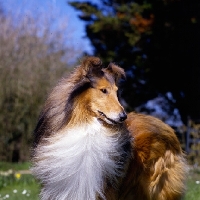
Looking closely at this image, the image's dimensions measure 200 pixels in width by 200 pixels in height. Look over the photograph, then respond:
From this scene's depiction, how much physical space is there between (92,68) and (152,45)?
15.2 m

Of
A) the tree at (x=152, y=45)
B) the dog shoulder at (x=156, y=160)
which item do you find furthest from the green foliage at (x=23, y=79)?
the dog shoulder at (x=156, y=160)

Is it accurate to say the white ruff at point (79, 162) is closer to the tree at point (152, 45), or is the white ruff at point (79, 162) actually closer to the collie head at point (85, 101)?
the collie head at point (85, 101)

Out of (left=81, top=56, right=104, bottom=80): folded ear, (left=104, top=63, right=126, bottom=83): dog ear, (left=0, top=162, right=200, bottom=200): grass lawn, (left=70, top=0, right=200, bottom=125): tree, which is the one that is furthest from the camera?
(left=70, top=0, right=200, bottom=125): tree

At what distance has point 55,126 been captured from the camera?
566cm

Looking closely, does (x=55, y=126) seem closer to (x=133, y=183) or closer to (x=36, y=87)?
(x=133, y=183)

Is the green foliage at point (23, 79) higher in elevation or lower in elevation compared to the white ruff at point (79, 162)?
lower

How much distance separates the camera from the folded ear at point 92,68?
5.71 metres

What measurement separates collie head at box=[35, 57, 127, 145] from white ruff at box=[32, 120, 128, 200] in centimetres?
11

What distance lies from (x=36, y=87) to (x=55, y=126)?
41.3 ft

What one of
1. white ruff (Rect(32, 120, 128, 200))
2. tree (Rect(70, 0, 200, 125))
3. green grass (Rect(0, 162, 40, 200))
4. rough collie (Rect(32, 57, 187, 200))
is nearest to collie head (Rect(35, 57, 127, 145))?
rough collie (Rect(32, 57, 187, 200))

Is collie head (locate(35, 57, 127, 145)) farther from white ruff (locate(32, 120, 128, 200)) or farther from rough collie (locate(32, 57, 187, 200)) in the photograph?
white ruff (locate(32, 120, 128, 200))

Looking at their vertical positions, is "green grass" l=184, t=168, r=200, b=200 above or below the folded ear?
below

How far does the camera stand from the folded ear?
5.71 metres

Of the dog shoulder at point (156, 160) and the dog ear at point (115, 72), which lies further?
the dog shoulder at point (156, 160)
